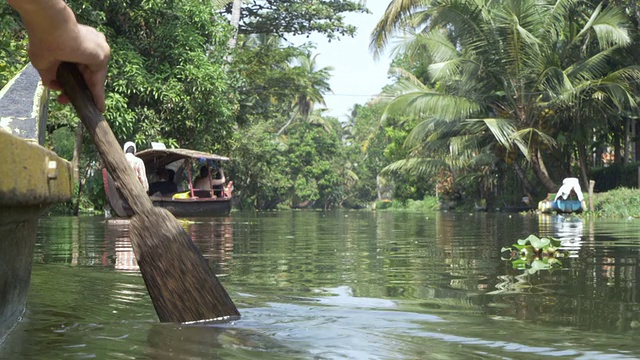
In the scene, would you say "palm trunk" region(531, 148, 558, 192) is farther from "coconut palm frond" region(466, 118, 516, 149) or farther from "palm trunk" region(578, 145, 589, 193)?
"coconut palm frond" region(466, 118, 516, 149)

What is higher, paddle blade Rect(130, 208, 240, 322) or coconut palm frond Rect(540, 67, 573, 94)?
coconut palm frond Rect(540, 67, 573, 94)

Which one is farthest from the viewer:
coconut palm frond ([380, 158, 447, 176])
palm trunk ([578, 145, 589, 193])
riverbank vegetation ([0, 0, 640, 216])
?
coconut palm frond ([380, 158, 447, 176])

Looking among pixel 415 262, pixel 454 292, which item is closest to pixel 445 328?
pixel 454 292

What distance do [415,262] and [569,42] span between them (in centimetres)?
2043

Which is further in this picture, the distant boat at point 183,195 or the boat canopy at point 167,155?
the boat canopy at point 167,155

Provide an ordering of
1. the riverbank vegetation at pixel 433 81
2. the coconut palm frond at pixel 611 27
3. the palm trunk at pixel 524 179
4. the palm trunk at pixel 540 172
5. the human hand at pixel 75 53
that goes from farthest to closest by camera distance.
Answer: the palm trunk at pixel 524 179
the palm trunk at pixel 540 172
the coconut palm frond at pixel 611 27
the riverbank vegetation at pixel 433 81
the human hand at pixel 75 53

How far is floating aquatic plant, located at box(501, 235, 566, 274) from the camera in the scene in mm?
5719

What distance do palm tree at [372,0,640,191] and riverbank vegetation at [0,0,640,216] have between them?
46 mm

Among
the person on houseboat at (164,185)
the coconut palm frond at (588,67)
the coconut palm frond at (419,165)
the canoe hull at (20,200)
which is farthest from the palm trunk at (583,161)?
the canoe hull at (20,200)

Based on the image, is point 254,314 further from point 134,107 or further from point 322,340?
point 134,107

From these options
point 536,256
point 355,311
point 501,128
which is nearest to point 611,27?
point 501,128

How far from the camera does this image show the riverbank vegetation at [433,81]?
64.7 ft

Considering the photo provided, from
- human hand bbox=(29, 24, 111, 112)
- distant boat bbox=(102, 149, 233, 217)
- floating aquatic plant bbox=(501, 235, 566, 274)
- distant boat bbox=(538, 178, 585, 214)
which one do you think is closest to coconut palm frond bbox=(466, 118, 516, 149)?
distant boat bbox=(538, 178, 585, 214)

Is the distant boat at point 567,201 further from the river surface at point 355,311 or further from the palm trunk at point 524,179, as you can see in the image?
the river surface at point 355,311
